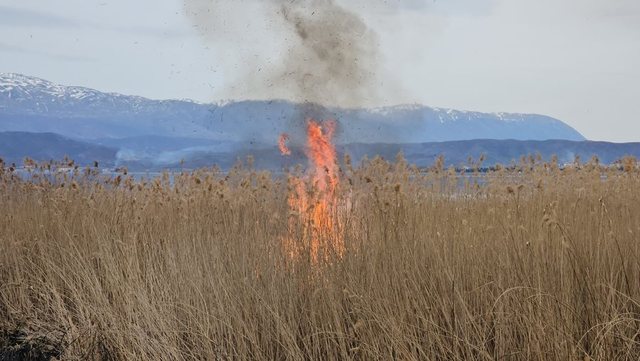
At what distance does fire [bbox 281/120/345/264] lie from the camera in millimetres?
5981

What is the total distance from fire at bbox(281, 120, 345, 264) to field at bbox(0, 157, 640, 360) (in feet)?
0.10

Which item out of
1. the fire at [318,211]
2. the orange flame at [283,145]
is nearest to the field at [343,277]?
the fire at [318,211]

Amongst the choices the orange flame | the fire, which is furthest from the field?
the orange flame

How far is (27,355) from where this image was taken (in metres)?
6.48

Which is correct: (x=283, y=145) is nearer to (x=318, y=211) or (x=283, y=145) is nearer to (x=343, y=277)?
(x=318, y=211)

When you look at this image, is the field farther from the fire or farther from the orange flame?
the orange flame

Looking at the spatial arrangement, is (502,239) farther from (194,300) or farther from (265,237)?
(194,300)

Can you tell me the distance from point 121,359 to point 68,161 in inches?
241

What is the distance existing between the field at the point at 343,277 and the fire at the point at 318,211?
29 millimetres

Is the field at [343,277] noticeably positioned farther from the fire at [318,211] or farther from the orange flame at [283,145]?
the orange flame at [283,145]

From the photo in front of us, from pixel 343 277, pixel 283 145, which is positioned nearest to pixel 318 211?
pixel 343 277

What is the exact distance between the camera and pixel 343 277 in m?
5.32

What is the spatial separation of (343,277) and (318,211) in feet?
5.87

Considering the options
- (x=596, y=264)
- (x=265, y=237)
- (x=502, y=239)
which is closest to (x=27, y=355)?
(x=265, y=237)
